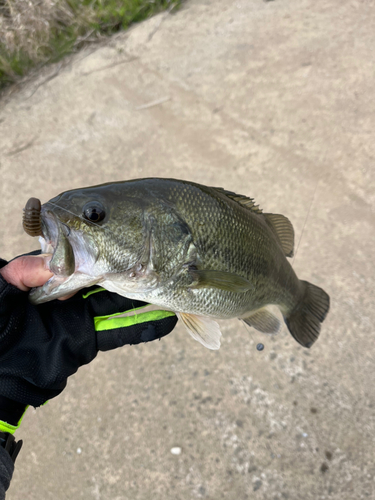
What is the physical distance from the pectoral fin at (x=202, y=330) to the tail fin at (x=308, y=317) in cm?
49

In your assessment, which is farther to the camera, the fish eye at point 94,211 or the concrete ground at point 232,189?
the concrete ground at point 232,189

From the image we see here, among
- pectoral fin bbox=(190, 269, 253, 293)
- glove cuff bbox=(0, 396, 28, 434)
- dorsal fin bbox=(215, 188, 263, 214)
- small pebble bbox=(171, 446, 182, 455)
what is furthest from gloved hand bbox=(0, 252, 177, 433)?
small pebble bbox=(171, 446, 182, 455)

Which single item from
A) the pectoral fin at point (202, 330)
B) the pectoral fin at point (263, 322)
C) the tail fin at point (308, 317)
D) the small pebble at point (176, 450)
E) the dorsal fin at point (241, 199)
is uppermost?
the dorsal fin at point (241, 199)

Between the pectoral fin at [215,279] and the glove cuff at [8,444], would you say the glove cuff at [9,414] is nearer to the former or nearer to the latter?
the glove cuff at [8,444]

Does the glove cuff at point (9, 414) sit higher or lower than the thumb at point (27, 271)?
lower

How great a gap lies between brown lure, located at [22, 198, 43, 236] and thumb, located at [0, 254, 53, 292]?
0.20 m

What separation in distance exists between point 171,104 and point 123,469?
301cm

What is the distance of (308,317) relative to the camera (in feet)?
5.44

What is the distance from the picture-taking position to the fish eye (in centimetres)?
112

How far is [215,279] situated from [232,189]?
1.53 meters

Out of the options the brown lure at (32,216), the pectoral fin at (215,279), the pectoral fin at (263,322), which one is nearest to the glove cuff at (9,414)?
the brown lure at (32,216)

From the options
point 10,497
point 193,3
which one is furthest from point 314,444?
point 193,3

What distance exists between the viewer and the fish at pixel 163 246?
3.61 ft

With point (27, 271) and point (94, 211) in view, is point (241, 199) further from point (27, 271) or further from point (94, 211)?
point (27, 271)
